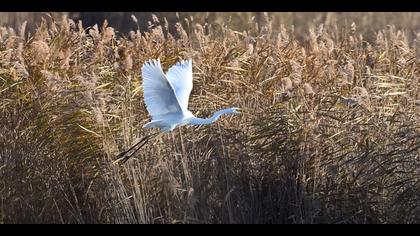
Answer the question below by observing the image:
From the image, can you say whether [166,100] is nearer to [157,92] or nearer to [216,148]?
[157,92]

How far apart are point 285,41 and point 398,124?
50.8 inches

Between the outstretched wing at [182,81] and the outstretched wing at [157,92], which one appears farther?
the outstretched wing at [182,81]

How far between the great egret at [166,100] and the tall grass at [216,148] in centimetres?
24

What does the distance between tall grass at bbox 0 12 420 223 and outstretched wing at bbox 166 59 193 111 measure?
32cm

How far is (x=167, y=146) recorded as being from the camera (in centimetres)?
817

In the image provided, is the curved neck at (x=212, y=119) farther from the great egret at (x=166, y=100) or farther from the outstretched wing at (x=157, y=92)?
the outstretched wing at (x=157, y=92)

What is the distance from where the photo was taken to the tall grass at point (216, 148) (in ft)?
25.8

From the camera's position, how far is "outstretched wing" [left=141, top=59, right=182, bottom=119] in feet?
24.9

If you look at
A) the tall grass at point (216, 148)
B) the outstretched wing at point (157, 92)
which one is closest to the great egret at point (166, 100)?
the outstretched wing at point (157, 92)

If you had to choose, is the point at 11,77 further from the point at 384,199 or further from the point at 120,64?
the point at 384,199

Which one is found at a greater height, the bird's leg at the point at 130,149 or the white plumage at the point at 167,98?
the white plumage at the point at 167,98

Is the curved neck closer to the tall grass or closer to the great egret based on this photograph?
the great egret

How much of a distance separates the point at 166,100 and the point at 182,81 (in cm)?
22
